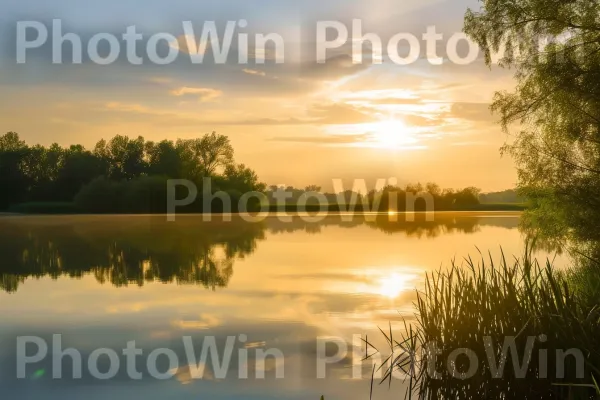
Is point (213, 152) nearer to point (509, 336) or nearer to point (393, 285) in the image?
point (393, 285)

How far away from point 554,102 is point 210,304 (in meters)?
10.0

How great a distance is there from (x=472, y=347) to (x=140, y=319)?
941cm

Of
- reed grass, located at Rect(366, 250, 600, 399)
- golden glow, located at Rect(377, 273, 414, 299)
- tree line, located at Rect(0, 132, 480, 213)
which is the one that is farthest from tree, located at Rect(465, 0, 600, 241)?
tree line, located at Rect(0, 132, 480, 213)

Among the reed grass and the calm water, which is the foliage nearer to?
the calm water

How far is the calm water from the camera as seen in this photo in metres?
11.2

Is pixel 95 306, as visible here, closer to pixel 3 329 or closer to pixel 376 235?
pixel 3 329

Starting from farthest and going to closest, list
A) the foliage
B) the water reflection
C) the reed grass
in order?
1. the foliage
2. the water reflection
3. the reed grass

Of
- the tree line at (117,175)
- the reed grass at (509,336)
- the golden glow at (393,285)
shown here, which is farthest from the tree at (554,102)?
the tree line at (117,175)

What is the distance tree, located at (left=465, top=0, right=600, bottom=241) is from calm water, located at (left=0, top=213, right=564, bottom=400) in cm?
436

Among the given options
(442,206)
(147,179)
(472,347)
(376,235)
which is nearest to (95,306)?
(472,347)

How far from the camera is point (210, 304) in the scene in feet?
→ 61.5

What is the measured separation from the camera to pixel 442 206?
2943 inches

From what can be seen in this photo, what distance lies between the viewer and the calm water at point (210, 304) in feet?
36.9

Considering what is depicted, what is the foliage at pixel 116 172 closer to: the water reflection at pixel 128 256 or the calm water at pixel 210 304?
the water reflection at pixel 128 256
